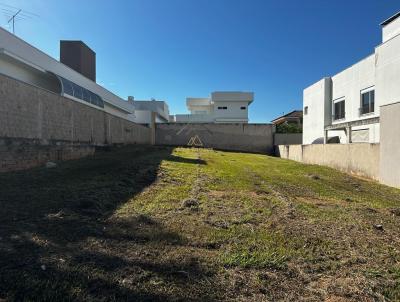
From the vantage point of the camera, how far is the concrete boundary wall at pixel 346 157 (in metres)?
14.8

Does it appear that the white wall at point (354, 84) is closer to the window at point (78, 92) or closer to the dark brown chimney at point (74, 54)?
the window at point (78, 92)

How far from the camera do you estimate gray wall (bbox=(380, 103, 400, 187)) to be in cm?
1225

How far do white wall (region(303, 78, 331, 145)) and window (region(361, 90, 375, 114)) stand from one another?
4.40 m

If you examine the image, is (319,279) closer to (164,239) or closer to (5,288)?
(164,239)

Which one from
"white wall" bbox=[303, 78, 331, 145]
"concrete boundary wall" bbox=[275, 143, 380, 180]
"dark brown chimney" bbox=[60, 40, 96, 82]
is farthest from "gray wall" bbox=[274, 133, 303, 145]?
"dark brown chimney" bbox=[60, 40, 96, 82]

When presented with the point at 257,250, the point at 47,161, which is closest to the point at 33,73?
the point at 47,161

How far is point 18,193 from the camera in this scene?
655cm

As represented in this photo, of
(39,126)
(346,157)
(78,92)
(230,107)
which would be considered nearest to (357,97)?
(346,157)

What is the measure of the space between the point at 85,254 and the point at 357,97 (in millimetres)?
22022

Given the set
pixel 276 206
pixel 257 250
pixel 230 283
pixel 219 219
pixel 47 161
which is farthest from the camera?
pixel 47 161

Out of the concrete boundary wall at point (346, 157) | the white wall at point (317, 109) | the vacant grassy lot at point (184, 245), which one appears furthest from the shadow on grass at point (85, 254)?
the white wall at point (317, 109)

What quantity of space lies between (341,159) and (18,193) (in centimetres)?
1589

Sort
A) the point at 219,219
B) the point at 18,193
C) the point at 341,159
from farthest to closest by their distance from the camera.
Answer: the point at 341,159 < the point at 18,193 < the point at 219,219

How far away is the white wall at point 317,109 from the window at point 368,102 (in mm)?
4402
